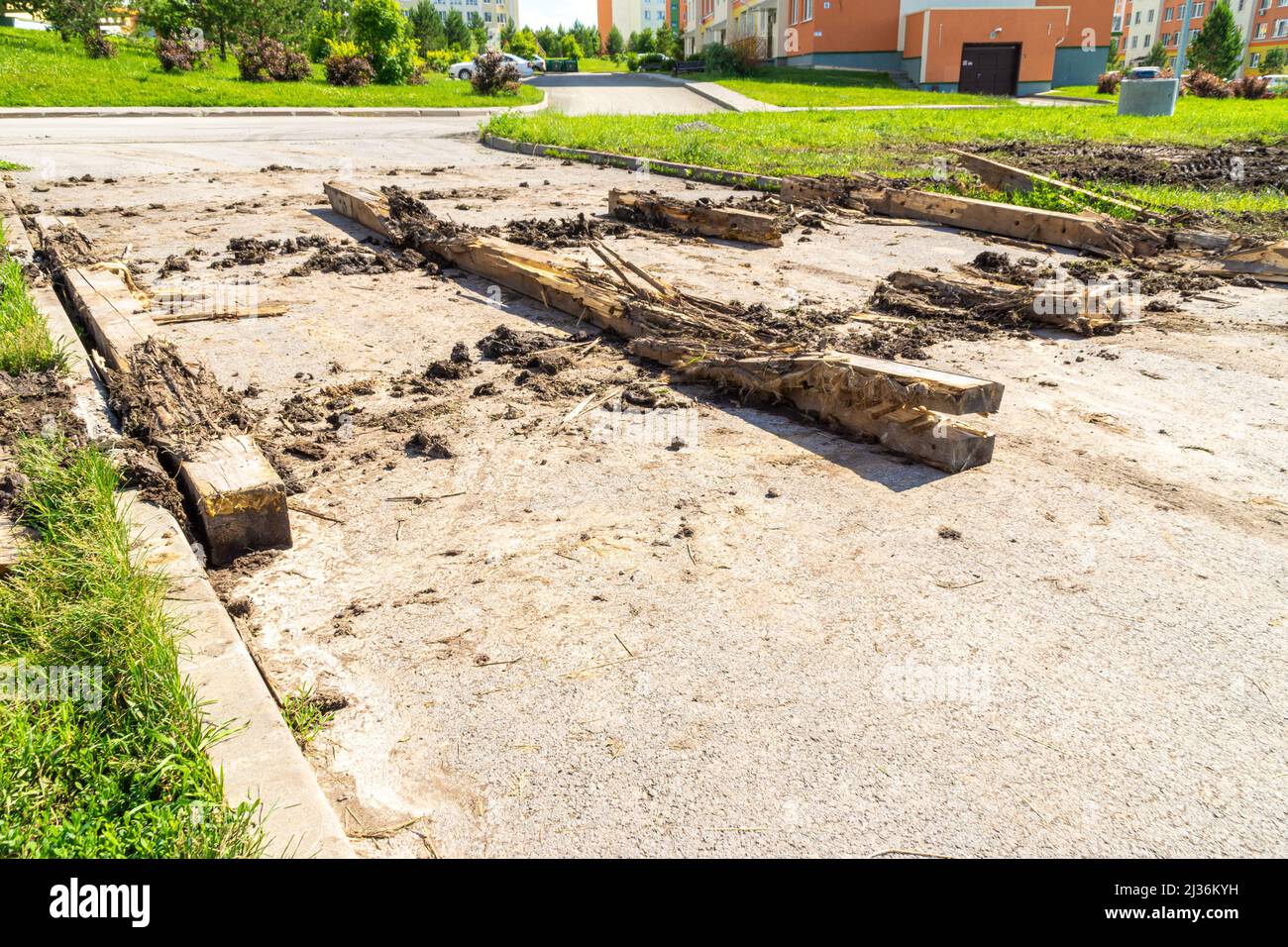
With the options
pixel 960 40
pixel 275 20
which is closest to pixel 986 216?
pixel 960 40

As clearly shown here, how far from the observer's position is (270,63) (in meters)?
31.4

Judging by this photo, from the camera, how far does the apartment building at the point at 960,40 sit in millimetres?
37656

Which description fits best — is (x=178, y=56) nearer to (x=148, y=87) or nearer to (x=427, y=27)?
(x=148, y=87)

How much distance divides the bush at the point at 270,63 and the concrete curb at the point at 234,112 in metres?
5.96

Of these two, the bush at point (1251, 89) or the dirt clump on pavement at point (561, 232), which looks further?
the bush at point (1251, 89)

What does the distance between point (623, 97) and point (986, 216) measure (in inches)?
1099

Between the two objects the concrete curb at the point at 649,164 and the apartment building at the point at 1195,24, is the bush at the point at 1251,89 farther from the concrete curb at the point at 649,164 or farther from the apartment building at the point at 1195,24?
the apartment building at the point at 1195,24

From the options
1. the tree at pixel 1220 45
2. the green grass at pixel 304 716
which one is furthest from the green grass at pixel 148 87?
the tree at pixel 1220 45

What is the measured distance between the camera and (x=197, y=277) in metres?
8.41

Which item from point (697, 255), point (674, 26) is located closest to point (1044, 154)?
point (697, 255)

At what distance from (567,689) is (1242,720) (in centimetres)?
218

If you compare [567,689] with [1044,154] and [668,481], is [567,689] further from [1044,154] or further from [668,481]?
[1044,154]

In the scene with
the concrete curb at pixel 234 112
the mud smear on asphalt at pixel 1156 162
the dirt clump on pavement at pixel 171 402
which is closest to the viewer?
the dirt clump on pavement at pixel 171 402
